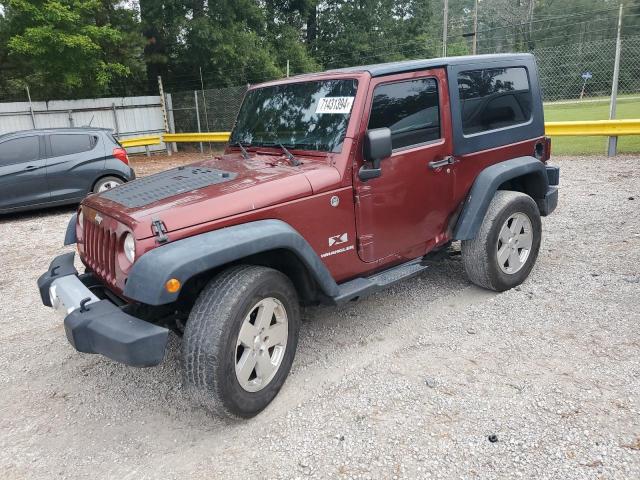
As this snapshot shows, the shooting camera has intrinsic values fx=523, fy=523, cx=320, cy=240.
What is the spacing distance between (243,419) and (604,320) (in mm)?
2839

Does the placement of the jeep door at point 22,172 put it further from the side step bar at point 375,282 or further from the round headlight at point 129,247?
the side step bar at point 375,282

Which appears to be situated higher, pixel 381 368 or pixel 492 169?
pixel 492 169

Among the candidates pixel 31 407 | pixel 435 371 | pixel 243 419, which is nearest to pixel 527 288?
pixel 435 371

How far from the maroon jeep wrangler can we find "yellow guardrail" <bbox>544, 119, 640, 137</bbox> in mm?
6795

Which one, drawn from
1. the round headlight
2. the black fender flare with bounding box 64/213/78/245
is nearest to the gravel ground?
the black fender flare with bounding box 64/213/78/245

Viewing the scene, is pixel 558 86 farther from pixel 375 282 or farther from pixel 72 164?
pixel 375 282

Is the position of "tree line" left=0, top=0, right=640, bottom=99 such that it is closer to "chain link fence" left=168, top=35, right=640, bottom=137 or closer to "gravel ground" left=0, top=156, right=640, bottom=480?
"chain link fence" left=168, top=35, right=640, bottom=137

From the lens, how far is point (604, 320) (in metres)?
4.02

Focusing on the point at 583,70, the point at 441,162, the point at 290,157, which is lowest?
the point at 441,162

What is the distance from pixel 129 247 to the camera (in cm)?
294

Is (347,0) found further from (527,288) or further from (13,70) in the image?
(527,288)

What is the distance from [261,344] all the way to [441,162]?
202 cm

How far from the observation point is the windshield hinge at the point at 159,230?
2.81 m

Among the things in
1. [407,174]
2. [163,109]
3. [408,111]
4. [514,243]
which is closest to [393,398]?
[407,174]
